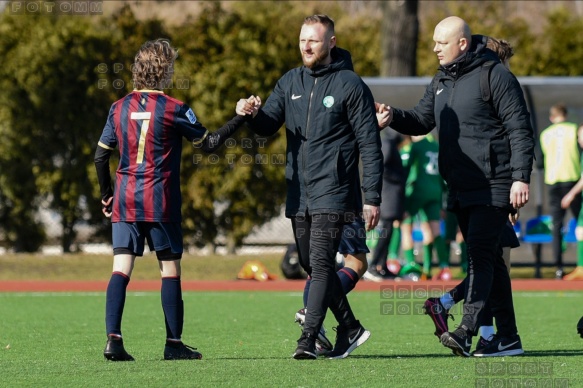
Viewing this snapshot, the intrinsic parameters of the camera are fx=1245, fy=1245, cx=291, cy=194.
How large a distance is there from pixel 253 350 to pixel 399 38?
12.3 meters

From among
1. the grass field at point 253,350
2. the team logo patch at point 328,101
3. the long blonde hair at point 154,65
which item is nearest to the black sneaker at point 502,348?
the grass field at point 253,350

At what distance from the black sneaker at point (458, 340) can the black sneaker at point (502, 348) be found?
0.78 ft

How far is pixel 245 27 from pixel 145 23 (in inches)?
62.8

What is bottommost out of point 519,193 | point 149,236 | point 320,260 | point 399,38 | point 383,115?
point 320,260

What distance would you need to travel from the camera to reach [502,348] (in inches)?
299

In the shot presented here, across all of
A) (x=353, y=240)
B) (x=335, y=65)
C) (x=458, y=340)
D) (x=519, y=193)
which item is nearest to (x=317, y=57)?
(x=335, y=65)

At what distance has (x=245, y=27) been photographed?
1998 centimetres

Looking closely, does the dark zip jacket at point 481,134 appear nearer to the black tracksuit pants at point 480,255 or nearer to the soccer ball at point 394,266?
the black tracksuit pants at point 480,255

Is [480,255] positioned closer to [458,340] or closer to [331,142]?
[458,340]

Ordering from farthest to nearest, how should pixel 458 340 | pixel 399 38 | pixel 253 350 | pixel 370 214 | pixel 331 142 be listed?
pixel 399 38, pixel 253 350, pixel 458 340, pixel 331 142, pixel 370 214

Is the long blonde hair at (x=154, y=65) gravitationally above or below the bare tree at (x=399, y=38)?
below

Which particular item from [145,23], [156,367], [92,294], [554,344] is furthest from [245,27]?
[156,367]

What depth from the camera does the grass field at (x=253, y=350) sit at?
20.5 ft

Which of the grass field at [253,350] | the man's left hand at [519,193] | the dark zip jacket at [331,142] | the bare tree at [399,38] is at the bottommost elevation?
the grass field at [253,350]
